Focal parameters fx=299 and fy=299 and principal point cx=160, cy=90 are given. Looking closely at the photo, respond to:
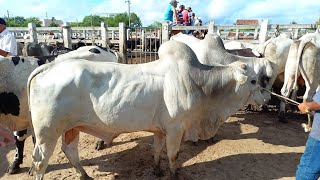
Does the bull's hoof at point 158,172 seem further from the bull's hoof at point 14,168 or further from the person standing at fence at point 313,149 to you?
the bull's hoof at point 14,168

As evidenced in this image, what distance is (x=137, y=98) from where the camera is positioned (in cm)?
346

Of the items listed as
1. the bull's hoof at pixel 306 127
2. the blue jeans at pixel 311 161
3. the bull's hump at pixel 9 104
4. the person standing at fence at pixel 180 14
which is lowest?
the bull's hoof at pixel 306 127

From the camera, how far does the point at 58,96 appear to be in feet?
10.6

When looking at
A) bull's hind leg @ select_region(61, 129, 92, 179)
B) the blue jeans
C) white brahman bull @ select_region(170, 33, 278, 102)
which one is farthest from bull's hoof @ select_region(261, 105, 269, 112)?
bull's hind leg @ select_region(61, 129, 92, 179)

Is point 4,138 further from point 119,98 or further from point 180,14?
point 180,14

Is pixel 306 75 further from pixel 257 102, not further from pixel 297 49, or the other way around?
pixel 257 102

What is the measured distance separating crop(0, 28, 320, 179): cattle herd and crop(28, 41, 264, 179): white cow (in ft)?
0.03

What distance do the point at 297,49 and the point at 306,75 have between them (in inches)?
22.8

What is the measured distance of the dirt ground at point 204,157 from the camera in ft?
14.0

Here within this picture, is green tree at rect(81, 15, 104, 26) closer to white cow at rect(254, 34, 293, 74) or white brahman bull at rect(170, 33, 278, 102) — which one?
white cow at rect(254, 34, 293, 74)

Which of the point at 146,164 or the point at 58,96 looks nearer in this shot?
the point at 58,96

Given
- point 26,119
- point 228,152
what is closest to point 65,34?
point 26,119

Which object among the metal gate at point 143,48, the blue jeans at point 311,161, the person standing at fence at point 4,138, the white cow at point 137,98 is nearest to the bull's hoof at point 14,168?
the white cow at point 137,98

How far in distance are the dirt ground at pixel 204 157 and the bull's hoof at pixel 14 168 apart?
0.07 metres
